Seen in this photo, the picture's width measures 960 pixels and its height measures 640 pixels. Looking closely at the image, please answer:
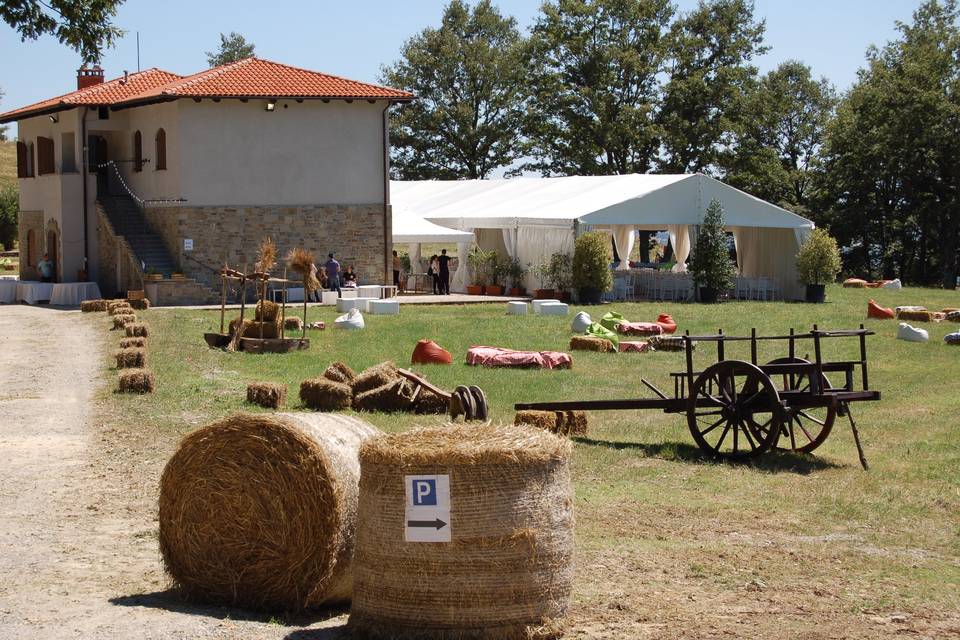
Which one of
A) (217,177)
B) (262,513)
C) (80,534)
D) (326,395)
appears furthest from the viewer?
(217,177)

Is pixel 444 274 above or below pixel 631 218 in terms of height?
below

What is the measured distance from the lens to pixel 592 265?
31.5 m

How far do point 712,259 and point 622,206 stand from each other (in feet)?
9.20

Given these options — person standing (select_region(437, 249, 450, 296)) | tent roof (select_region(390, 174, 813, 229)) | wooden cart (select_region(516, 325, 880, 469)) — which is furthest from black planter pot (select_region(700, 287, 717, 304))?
wooden cart (select_region(516, 325, 880, 469))

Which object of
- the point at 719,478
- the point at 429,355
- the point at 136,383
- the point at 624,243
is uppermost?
the point at 624,243

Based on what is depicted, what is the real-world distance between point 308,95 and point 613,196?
8.81 metres

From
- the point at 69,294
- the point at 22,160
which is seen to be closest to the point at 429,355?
the point at 69,294

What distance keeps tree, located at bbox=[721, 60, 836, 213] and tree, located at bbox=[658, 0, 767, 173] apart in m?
0.80

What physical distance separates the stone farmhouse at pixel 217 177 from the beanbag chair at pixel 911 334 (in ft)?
52.0

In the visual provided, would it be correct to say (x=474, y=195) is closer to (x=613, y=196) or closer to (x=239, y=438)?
(x=613, y=196)

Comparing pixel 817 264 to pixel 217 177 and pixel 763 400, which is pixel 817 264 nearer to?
pixel 217 177

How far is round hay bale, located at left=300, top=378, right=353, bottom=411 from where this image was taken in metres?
14.1

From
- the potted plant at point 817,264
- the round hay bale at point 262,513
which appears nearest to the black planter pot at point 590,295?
the potted plant at point 817,264

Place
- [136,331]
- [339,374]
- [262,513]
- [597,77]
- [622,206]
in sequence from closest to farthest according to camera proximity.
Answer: [262,513] → [339,374] → [136,331] → [622,206] → [597,77]
